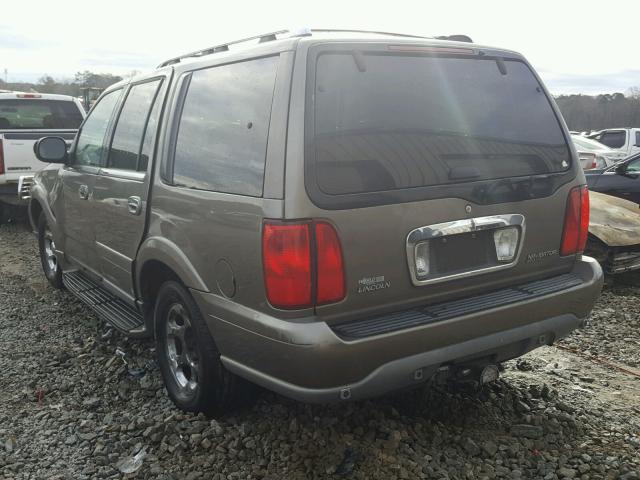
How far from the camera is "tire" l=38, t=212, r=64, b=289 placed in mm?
5637

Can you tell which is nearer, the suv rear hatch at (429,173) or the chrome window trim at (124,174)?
the suv rear hatch at (429,173)

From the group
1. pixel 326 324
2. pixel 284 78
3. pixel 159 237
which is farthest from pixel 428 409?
pixel 284 78

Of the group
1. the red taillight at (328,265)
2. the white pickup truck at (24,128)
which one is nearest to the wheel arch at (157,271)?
the red taillight at (328,265)

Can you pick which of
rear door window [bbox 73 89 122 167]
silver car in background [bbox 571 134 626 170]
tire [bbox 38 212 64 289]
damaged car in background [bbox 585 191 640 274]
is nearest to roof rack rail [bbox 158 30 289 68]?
rear door window [bbox 73 89 122 167]

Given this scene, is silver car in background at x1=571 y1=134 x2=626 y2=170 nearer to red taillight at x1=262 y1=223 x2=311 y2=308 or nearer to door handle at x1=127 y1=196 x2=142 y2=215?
door handle at x1=127 y1=196 x2=142 y2=215

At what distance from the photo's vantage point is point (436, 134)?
2.73 meters

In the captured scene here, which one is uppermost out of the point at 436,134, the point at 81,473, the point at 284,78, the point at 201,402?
the point at 284,78

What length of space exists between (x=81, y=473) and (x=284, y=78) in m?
2.05

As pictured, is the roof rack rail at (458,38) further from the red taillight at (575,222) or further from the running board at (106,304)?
the running board at (106,304)

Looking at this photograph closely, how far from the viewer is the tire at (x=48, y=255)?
5637 mm

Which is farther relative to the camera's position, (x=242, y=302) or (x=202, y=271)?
(x=202, y=271)

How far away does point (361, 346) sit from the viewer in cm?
245

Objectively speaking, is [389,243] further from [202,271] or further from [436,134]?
[202,271]

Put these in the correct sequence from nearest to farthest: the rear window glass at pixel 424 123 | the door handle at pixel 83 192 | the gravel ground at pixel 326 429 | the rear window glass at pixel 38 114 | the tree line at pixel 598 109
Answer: the rear window glass at pixel 424 123 < the gravel ground at pixel 326 429 < the door handle at pixel 83 192 < the rear window glass at pixel 38 114 < the tree line at pixel 598 109
